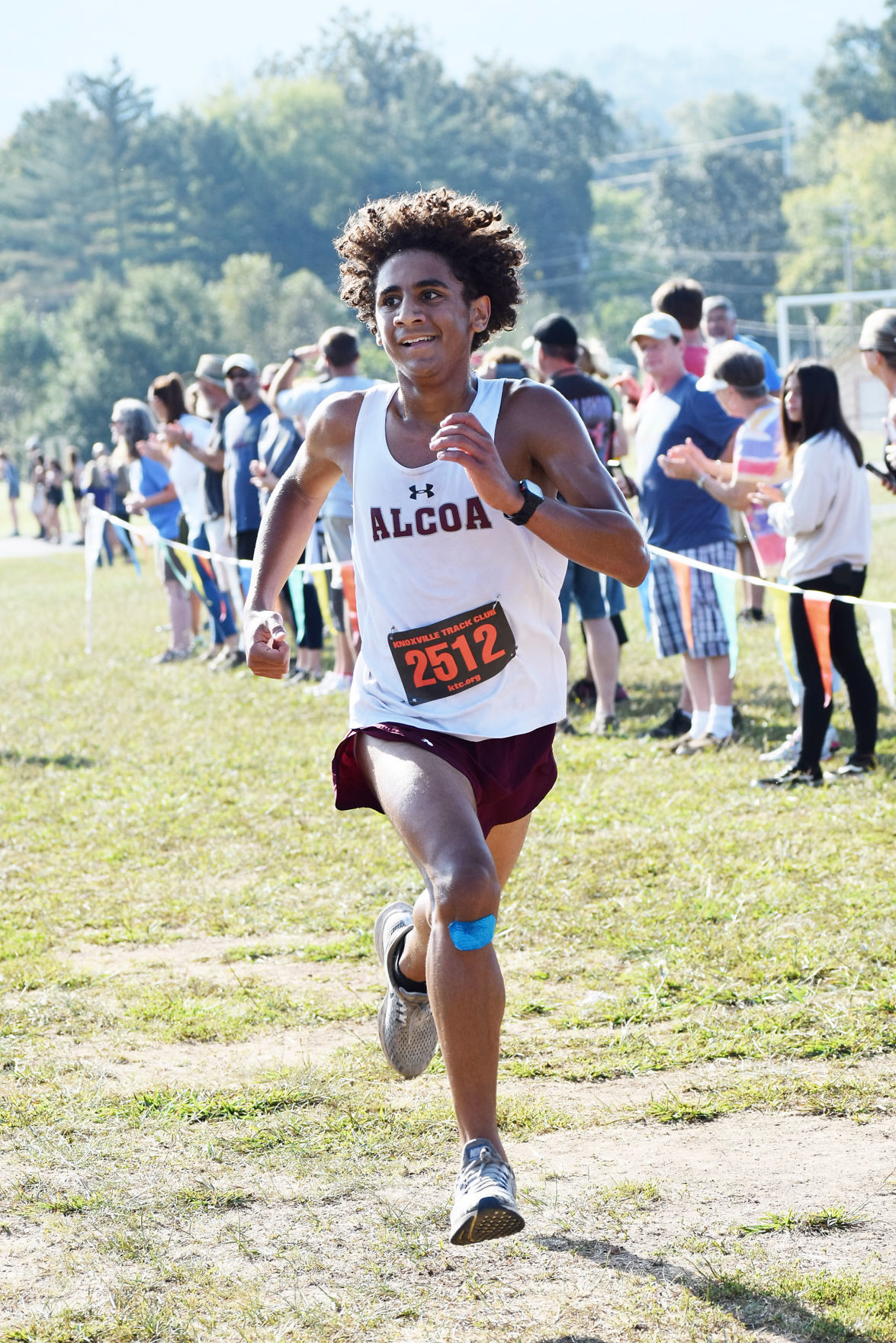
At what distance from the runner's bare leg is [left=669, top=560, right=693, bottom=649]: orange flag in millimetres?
4940

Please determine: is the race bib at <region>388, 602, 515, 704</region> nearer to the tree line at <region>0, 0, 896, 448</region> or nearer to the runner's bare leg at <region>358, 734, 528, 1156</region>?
the runner's bare leg at <region>358, 734, 528, 1156</region>

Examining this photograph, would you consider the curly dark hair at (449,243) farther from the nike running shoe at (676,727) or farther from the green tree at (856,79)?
the green tree at (856,79)

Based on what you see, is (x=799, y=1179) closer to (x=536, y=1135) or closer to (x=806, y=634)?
(x=536, y=1135)

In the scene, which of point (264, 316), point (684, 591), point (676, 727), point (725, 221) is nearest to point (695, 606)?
point (684, 591)

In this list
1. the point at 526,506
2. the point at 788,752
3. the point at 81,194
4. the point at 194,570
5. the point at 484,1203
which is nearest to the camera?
the point at 484,1203

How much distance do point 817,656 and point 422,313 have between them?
162 inches

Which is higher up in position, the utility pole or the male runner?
the utility pole

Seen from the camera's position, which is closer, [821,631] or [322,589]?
[821,631]

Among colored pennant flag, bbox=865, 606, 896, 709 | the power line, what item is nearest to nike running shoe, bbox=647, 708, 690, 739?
colored pennant flag, bbox=865, 606, 896, 709

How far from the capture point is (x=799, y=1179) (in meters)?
3.50

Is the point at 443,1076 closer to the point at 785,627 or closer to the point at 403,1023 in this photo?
the point at 403,1023

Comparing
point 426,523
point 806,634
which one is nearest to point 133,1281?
point 426,523

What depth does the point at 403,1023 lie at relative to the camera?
390 cm

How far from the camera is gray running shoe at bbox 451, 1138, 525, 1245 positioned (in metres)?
Answer: 2.89
